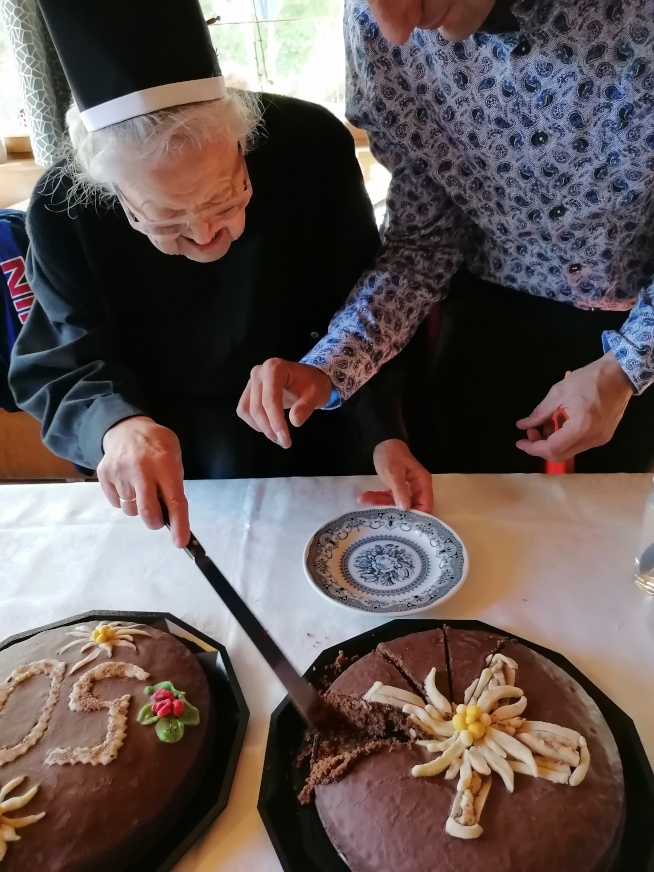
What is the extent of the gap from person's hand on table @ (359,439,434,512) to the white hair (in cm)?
62

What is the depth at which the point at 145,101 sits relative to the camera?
0.99 metres

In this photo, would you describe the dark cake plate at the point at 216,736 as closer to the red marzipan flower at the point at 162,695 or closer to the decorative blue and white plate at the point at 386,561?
the red marzipan flower at the point at 162,695

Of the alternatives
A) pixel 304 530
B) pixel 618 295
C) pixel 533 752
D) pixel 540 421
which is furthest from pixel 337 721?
pixel 618 295

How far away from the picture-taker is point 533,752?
773 millimetres

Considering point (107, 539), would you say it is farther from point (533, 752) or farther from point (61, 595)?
point (533, 752)

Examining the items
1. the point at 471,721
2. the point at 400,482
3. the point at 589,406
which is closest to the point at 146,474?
the point at 400,482

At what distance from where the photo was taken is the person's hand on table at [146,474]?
105 cm

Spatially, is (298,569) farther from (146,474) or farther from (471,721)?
(471,721)

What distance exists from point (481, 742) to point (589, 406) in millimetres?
632

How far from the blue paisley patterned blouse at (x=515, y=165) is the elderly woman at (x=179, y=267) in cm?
13

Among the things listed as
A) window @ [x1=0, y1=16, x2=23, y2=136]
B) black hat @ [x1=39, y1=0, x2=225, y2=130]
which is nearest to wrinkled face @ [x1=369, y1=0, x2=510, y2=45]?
black hat @ [x1=39, y1=0, x2=225, y2=130]

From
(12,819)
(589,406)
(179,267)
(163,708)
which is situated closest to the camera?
(12,819)

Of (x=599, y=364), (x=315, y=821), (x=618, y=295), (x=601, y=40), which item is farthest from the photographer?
(x=618, y=295)

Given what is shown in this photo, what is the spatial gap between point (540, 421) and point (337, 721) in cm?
71
